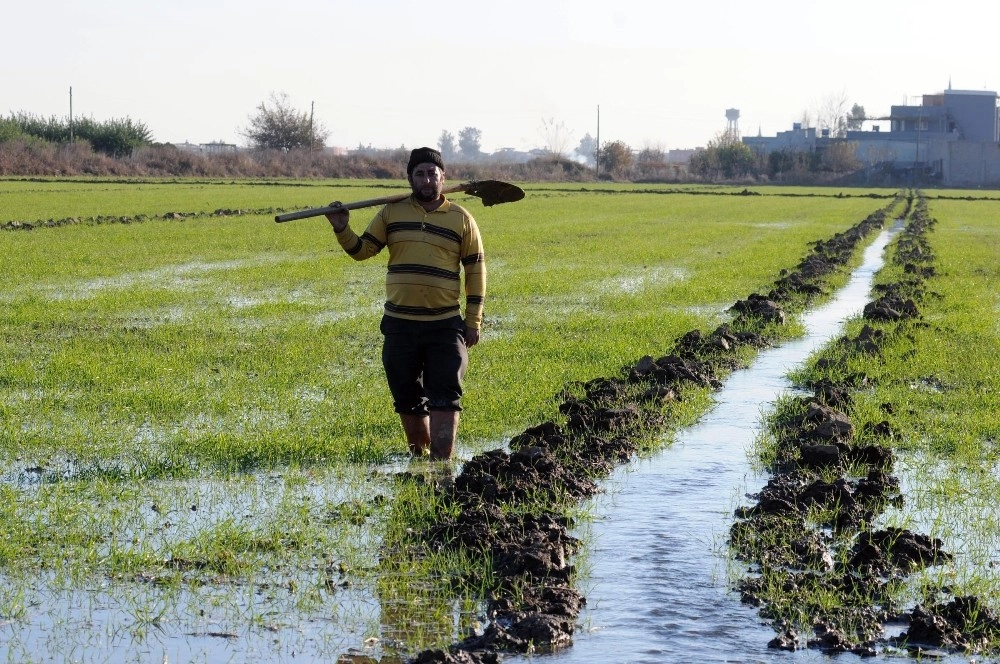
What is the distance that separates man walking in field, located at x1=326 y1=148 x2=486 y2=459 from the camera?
7.82m

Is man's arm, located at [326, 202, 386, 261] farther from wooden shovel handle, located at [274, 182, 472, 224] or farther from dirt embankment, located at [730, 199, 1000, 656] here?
dirt embankment, located at [730, 199, 1000, 656]

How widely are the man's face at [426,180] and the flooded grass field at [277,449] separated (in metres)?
1.48

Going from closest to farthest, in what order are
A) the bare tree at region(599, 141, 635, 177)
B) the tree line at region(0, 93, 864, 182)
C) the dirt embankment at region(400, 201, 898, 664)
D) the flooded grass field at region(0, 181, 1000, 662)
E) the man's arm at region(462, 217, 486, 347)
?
the dirt embankment at region(400, 201, 898, 664) → the flooded grass field at region(0, 181, 1000, 662) → the man's arm at region(462, 217, 486, 347) → the tree line at region(0, 93, 864, 182) → the bare tree at region(599, 141, 635, 177)

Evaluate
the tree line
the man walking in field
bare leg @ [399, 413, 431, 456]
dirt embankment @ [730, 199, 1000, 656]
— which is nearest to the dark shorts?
the man walking in field

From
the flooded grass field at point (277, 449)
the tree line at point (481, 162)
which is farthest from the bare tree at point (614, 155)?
the flooded grass field at point (277, 449)

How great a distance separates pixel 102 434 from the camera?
878 cm

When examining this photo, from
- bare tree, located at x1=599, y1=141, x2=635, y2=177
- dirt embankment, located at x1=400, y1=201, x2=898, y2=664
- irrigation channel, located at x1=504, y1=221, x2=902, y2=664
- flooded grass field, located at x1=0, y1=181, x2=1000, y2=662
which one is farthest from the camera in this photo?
bare tree, located at x1=599, y1=141, x2=635, y2=177

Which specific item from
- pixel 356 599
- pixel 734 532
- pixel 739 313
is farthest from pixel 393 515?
pixel 739 313

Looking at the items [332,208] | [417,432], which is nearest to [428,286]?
[332,208]

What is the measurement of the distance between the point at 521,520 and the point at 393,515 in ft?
2.17

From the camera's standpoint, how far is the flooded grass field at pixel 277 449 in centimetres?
562

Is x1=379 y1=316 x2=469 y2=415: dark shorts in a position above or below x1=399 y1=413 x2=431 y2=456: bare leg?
above

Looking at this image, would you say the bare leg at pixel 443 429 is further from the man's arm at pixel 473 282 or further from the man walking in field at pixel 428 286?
the man's arm at pixel 473 282

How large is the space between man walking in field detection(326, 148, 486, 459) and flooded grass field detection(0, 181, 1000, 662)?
0.44 metres
